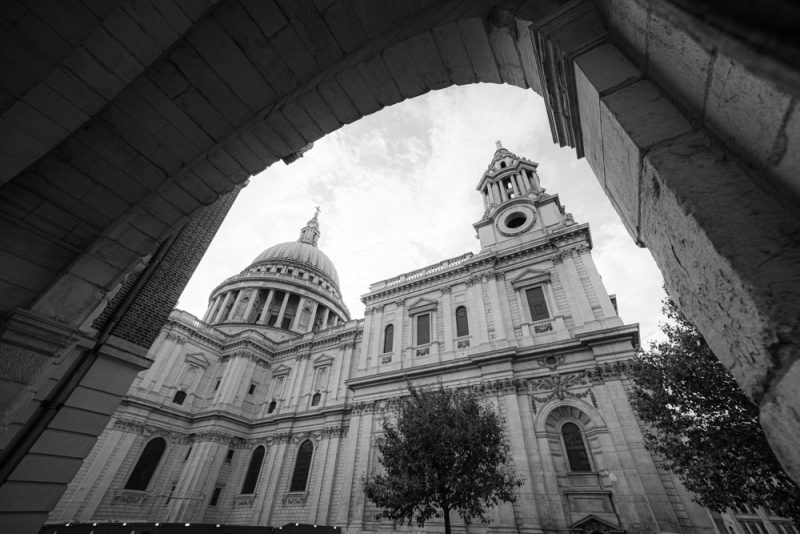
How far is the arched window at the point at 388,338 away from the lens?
23620 mm

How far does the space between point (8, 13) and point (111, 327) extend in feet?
19.9

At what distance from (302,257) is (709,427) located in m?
52.6

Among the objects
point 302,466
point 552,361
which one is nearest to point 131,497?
point 302,466

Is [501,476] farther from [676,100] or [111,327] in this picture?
[676,100]

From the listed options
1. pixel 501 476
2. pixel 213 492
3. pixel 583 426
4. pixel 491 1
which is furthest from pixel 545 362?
pixel 213 492

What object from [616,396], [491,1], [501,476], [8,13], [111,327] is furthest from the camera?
[616,396]

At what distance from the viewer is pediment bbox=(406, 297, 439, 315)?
23.3 m

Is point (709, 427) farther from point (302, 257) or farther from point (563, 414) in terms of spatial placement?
point (302, 257)

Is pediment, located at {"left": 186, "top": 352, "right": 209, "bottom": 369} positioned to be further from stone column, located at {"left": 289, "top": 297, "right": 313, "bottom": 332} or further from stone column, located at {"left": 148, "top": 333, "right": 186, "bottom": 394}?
stone column, located at {"left": 289, "top": 297, "right": 313, "bottom": 332}

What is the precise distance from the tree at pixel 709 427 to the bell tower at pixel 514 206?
12085 mm

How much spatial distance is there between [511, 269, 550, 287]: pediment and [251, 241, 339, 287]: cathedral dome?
3872 cm

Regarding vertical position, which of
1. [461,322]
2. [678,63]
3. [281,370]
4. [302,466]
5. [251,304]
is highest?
[251,304]

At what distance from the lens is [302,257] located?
5591 cm

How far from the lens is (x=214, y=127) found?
4.05m
